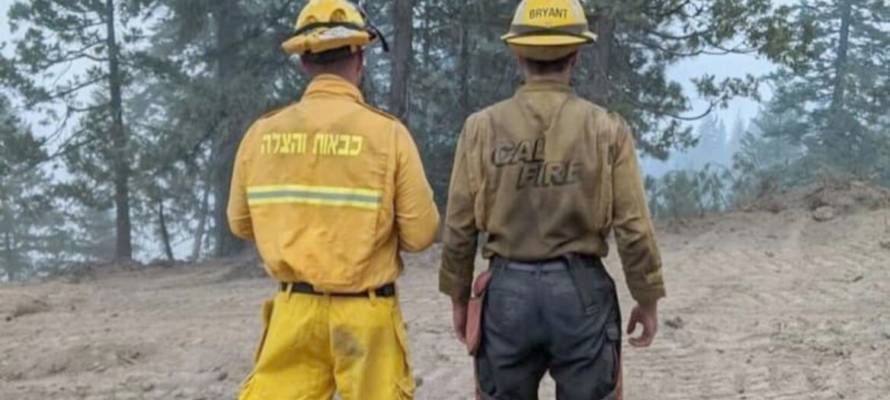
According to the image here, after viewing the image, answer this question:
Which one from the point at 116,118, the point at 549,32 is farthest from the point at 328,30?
the point at 116,118

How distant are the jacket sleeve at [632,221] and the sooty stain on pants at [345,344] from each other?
985 mm

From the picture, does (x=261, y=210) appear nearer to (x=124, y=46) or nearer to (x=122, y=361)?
(x=122, y=361)

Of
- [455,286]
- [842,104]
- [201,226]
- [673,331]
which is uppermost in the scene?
[455,286]

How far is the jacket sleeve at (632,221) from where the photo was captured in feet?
11.0

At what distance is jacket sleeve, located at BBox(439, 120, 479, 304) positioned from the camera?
3.53 metres

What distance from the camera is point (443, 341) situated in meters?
7.36

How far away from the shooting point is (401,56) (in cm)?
1417

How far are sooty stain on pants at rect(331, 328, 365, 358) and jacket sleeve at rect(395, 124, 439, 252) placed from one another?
0.38 meters

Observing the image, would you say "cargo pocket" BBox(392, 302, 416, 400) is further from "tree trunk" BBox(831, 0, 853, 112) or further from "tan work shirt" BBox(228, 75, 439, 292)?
"tree trunk" BBox(831, 0, 853, 112)

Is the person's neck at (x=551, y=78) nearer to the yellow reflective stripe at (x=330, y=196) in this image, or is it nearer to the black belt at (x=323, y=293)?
the yellow reflective stripe at (x=330, y=196)

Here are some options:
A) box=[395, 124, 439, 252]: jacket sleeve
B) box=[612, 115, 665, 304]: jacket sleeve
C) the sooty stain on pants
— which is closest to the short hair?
box=[612, 115, 665, 304]: jacket sleeve

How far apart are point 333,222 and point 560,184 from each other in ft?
2.62

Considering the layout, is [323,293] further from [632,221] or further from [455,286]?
[632,221]

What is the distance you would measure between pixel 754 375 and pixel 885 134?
23.5 m
